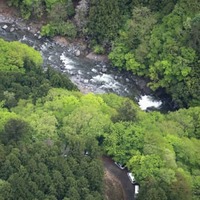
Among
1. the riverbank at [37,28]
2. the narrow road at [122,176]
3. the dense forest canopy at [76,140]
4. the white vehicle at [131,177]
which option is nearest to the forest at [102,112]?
the dense forest canopy at [76,140]

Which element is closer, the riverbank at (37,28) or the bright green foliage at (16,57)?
the bright green foliage at (16,57)

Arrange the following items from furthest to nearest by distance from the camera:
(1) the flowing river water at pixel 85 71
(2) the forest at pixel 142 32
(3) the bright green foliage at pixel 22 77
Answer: (1) the flowing river water at pixel 85 71 → (2) the forest at pixel 142 32 → (3) the bright green foliage at pixel 22 77

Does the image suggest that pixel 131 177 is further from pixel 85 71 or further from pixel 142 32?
pixel 142 32

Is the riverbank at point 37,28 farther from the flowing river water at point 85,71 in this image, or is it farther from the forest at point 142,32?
the forest at point 142,32

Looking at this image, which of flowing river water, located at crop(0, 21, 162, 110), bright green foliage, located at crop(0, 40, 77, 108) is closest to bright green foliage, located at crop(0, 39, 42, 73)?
bright green foliage, located at crop(0, 40, 77, 108)

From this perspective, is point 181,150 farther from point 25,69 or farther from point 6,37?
point 6,37

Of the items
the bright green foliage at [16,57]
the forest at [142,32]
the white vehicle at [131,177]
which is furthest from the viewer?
the forest at [142,32]
